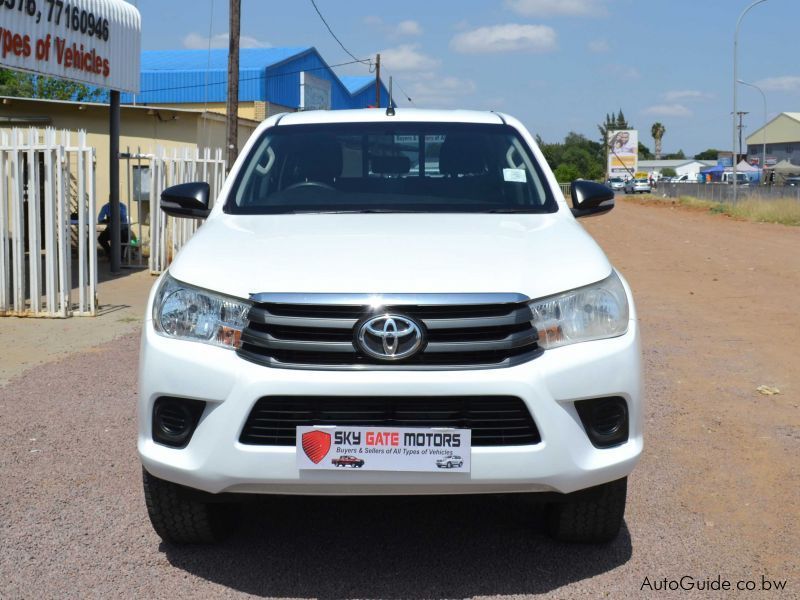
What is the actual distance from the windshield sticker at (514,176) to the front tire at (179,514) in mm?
2033

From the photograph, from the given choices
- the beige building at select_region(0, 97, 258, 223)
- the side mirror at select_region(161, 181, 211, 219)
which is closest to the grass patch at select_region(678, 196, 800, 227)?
the beige building at select_region(0, 97, 258, 223)

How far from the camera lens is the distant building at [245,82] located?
129ft

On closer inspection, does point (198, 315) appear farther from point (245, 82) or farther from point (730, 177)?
point (730, 177)

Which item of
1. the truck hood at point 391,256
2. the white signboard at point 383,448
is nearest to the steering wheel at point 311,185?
the truck hood at point 391,256

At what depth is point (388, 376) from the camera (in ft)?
10.4

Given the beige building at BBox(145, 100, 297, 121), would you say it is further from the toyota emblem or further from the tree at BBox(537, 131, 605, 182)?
the tree at BBox(537, 131, 605, 182)

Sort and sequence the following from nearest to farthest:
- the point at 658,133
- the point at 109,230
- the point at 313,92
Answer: the point at 109,230 → the point at 313,92 → the point at 658,133

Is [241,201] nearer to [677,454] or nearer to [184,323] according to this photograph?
[184,323]

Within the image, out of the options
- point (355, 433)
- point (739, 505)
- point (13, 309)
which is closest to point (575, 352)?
point (355, 433)

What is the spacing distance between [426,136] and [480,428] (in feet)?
7.01

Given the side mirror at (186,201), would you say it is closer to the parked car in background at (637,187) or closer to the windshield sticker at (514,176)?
the windshield sticker at (514,176)

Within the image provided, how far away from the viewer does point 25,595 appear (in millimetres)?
3434

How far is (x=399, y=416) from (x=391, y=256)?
1.93 feet

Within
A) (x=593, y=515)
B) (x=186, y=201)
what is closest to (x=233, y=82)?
(x=186, y=201)
